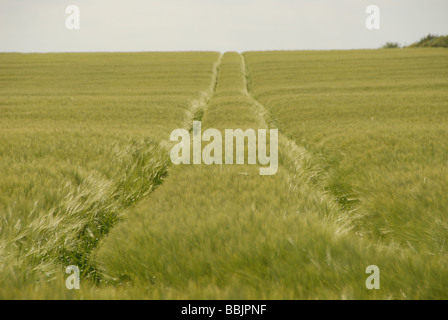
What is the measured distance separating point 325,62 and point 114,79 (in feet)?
60.8

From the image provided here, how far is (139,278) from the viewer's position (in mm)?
2141

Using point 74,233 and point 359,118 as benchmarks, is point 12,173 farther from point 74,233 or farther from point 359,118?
point 359,118

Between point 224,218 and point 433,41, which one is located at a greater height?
point 433,41

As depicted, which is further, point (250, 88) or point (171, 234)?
point (250, 88)

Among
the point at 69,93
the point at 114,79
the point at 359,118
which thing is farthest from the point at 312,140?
the point at 114,79

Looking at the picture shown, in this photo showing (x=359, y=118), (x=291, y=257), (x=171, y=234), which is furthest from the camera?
(x=359, y=118)

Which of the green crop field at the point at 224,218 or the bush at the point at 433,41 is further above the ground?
the bush at the point at 433,41

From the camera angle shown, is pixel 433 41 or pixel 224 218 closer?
pixel 224 218

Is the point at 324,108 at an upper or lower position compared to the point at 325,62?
lower

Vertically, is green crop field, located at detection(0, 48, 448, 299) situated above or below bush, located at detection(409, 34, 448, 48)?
below

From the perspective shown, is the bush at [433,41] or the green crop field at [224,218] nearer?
the green crop field at [224,218]

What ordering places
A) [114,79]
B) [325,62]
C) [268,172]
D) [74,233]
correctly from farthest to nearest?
[325,62], [114,79], [268,172], [74,233]

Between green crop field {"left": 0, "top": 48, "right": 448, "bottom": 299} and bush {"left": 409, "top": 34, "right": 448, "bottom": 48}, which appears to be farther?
bush {"left": 409, "top": 34, "right": 448, "bottom": 48}
